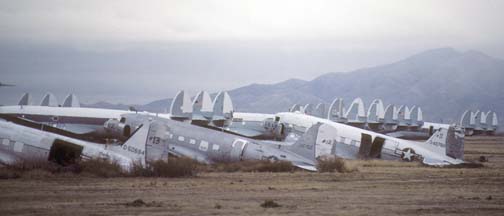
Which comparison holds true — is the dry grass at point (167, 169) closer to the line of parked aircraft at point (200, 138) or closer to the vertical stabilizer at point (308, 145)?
the line of parked aircraft at point (200, 138)

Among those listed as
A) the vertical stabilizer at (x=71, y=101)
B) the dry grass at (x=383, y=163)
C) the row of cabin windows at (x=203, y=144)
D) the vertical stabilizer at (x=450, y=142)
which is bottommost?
the dry grass at (x=383, y=163)

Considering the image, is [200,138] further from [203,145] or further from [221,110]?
[221,110]

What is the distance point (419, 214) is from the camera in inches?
853

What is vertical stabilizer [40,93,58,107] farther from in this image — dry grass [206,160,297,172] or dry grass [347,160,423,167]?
dry grass [206,160,297,172]

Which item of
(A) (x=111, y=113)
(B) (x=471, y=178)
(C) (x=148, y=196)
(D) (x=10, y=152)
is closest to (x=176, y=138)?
(D) (x=10, y=152)

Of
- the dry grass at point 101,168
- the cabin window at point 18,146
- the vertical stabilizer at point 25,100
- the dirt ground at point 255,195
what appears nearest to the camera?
the dirt ground at point 255,195

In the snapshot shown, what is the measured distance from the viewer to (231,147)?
3891cm

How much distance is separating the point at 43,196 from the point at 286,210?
639 cm

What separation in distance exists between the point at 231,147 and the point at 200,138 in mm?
1785

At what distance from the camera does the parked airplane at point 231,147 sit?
37.8 metres

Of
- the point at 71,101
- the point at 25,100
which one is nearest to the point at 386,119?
the point at 71,101

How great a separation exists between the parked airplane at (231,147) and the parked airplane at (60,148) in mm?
4525

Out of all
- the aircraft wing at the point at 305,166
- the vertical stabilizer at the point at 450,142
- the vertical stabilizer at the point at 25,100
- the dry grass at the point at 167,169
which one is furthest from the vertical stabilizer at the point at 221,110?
the dry grass at the point at 167,169

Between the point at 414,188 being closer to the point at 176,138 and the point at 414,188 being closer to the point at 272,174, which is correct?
the point at 272,174
